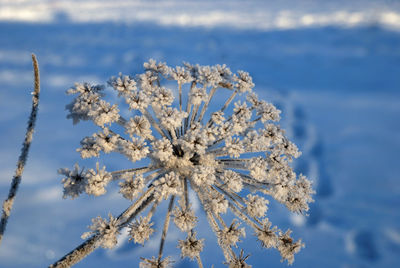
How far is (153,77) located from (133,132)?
125cm

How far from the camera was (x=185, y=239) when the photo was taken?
5227 millimetres

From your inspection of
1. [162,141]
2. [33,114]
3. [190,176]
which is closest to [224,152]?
[190,176]

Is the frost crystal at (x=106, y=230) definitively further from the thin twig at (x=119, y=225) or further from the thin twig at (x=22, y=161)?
the thin twig at (x=22, y=161)

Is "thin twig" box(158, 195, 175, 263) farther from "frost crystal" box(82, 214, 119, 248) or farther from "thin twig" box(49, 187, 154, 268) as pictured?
"frost crystal" box(82, 214, 119, 248)

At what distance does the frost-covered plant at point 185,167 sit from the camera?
16.7 feet

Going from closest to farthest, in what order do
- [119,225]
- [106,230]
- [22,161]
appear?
[22,161] < [106,230] < [119,225]

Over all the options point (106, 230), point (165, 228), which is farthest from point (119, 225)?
point (165, 228)

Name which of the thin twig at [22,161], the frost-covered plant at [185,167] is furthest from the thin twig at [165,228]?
the thin twig at [22,161]

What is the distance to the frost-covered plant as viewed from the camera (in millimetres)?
5086

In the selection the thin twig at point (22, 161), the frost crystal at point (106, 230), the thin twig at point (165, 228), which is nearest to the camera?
the thin twig at point (22, 161)

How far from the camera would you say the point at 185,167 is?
5.59 metres

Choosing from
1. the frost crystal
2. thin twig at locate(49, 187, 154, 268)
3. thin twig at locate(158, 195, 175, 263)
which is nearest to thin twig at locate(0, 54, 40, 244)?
thin twig at locate(49, 187, 154, 268)

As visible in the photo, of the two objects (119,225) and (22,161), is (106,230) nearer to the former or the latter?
(119,225)

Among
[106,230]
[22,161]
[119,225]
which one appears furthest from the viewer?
[119,225]
